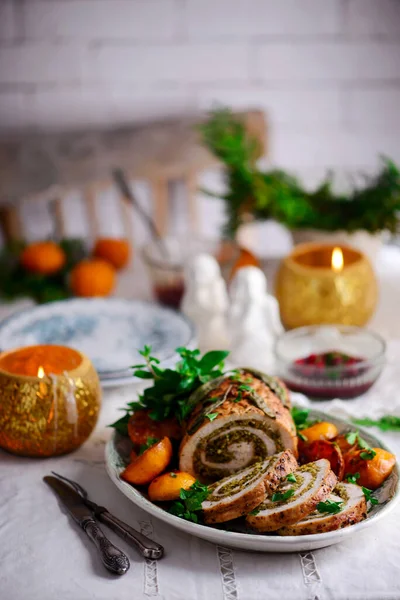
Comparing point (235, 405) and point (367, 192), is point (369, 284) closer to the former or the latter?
point (367, 192)

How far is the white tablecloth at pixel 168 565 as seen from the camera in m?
0.87

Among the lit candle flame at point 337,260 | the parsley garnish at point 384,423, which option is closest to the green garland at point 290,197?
the lit candle flame at point 337,260

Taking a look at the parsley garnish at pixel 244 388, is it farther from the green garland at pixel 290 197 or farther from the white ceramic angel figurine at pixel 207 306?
the green garland at pixel 290 197

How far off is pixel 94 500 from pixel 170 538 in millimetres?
145

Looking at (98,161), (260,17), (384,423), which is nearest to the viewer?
(384,423)

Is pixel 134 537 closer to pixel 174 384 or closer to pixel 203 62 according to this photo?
pixel 174 384

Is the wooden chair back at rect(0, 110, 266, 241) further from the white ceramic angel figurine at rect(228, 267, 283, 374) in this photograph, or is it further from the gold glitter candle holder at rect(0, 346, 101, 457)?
the gold glitter candle holder at rect(0, 346, 101, 457)

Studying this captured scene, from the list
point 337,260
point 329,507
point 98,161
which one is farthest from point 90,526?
point 98,161

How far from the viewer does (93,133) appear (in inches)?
105

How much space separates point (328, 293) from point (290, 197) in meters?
0.32

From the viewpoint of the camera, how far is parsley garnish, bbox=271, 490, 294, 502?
90 centimetres

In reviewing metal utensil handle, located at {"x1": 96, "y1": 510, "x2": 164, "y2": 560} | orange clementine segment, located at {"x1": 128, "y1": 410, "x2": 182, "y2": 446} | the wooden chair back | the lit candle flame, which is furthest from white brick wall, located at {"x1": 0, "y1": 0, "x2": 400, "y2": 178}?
metal utensil handle, located at {"x1": 96, "y1": 510, "x2": 164, "y2": 560}

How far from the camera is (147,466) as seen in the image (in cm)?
98

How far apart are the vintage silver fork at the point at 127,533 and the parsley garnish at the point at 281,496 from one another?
15cm
